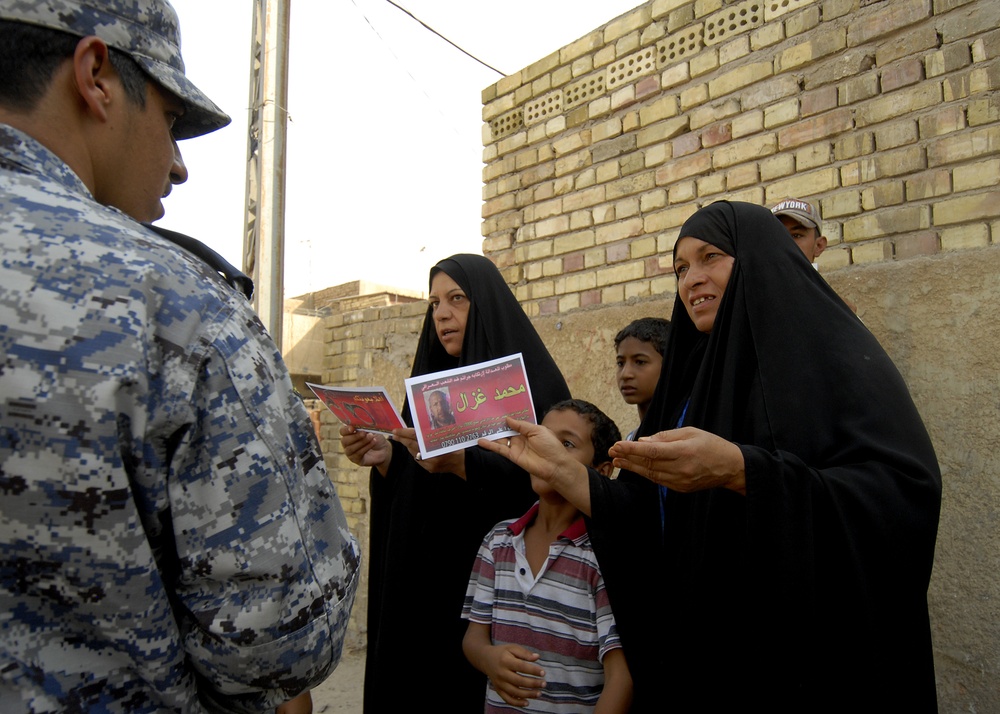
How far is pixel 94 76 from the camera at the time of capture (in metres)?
1.10

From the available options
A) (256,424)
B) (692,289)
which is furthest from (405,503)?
(256,424)

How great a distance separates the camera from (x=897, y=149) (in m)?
2.84

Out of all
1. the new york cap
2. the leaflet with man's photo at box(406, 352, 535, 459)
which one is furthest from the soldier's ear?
the new york cap

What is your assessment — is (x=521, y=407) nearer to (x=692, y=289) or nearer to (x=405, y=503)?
(x=692, y=289)

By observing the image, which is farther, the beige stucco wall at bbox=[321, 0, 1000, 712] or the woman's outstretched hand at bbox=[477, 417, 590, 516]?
the beige stucco wall at bbox=[321, 0, 1000, 712]

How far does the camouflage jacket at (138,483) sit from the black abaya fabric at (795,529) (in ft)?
3.56

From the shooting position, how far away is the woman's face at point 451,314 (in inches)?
123

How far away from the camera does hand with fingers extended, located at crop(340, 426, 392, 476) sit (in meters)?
3.02

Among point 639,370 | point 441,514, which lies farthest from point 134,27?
point 639,370

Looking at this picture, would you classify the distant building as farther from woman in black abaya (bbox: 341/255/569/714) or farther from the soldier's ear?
the soldier's ear

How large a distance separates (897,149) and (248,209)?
6.43 metres

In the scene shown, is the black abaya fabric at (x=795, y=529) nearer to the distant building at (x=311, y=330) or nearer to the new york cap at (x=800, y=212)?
the new york cap at (x=800, y=212)

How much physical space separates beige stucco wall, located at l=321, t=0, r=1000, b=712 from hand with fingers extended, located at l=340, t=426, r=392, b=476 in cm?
136

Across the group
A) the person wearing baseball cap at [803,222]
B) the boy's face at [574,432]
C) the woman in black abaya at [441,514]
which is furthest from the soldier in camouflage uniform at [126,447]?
the person wearing baseball cap at [803,222]
